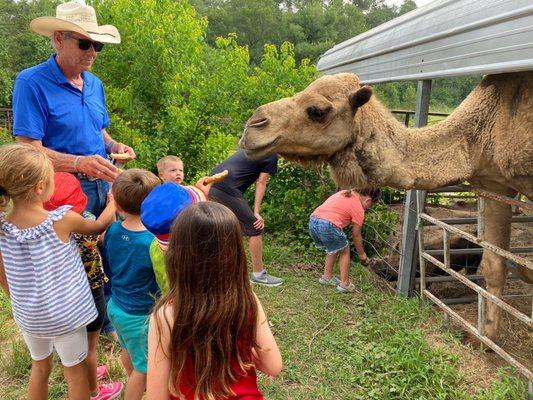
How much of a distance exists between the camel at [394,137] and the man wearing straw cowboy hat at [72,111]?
1.21 meters

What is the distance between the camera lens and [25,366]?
149 inches

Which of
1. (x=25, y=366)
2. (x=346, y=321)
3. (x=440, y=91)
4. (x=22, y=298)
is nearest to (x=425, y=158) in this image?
(x=346, y=321)

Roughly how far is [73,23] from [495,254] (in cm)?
414

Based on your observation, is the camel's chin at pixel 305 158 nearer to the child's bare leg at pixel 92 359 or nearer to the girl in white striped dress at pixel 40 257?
the girl in white striped dress at pixel 40 257

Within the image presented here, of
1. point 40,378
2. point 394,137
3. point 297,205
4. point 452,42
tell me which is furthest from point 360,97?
point 297,205

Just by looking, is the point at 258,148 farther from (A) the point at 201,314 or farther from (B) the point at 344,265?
(B) the point at 344,265

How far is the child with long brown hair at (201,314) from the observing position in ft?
5.76

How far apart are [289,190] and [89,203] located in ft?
13.8

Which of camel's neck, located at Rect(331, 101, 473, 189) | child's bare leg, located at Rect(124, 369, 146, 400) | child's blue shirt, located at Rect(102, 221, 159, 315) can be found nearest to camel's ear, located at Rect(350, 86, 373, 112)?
camel's neck, located at Rect(331, 101, 473, 189)

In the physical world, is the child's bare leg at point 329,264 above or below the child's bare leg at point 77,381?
below

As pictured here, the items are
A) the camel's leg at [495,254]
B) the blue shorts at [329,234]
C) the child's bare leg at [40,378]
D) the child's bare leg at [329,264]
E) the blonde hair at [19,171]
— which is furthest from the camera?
the child's bare leg at [329,264]

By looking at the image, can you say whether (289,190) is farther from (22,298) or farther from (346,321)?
(22,298)

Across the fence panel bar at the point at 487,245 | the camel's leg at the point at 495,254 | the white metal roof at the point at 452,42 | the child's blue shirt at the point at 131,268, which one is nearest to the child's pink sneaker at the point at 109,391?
the child's blue shirt at the point at 131,268

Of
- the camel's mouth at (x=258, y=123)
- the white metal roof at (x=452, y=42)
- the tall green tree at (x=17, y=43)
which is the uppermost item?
the tall green tree at (x=17, y=43)
